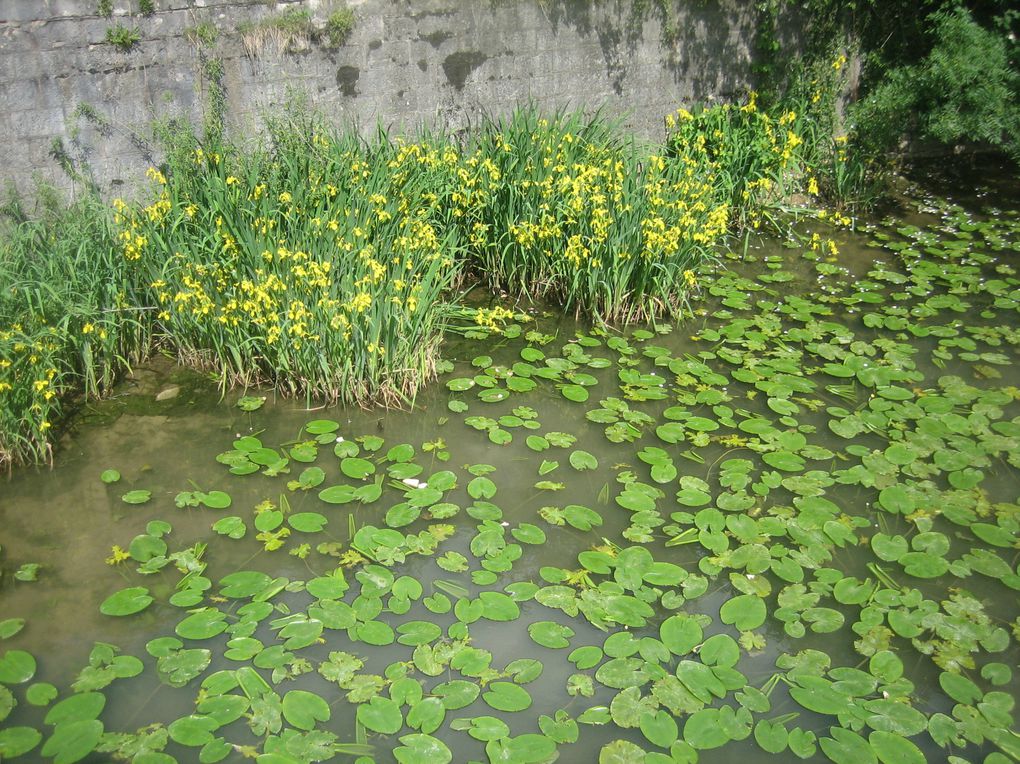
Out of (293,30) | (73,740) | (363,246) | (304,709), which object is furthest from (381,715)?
(293,30)

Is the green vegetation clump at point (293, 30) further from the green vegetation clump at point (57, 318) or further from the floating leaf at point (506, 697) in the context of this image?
the floating leaf at point (506, 697)

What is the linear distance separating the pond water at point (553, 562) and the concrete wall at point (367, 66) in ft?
5.01

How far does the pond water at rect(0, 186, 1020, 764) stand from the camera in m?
3.09

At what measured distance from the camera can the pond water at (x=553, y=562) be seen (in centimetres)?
309

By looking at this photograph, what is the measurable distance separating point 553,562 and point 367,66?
3.59 meters

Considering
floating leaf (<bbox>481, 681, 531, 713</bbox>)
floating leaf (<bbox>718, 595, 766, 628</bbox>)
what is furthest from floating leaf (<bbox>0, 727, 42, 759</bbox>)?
floating leaf (<bbox>718, 595, 766, 628</bbox>)

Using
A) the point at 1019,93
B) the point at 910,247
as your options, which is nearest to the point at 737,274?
the point at 910,247

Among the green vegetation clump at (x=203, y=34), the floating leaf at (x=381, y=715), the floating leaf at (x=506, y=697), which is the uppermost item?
the green vegetation clump at (x=203, y=34)

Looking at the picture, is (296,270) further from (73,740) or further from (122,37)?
(73,740)

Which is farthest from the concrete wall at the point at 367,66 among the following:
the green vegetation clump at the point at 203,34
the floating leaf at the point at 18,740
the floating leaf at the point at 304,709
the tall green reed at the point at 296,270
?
the floating leaf at the point at 304,709

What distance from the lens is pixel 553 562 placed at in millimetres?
Answer: 3797

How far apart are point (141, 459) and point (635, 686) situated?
251 centimetres

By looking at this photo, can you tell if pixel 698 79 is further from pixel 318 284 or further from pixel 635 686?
pixel 635 686

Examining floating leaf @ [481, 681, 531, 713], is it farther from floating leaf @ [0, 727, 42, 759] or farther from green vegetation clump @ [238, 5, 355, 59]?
green vegetation clump @ [238, 5, 355, 59]
